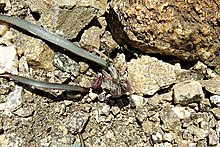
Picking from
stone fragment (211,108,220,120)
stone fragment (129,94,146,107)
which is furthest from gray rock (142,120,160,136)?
stone fragment (211,108,220,120)

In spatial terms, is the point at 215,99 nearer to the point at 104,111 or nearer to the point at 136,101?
the point at 136,101

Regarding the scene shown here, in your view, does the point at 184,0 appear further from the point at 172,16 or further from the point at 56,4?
the point at 56,4

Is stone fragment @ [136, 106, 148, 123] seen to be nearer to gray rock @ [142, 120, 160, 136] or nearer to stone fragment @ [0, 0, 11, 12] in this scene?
gray rock @ [142, 120, 160, 136]

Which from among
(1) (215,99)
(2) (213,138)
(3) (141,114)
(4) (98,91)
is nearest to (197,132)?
(2) (213,138)

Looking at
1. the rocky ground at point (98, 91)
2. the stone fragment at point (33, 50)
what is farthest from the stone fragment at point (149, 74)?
the stone fragment at point (33, 50)

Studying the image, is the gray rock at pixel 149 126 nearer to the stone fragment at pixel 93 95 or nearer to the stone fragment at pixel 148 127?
the stone fragment at pixel 148 127

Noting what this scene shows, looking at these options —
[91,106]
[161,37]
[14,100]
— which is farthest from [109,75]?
[14,100]
